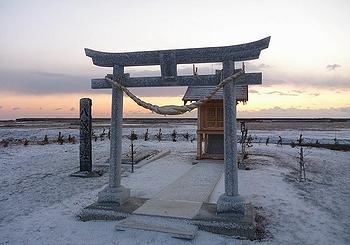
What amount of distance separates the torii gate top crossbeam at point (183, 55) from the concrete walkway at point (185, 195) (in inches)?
149

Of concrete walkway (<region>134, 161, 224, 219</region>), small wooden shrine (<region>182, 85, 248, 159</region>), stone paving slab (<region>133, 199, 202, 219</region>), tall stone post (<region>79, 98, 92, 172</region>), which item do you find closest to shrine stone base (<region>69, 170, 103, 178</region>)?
tall stone post (<region>79, 98, 92, 172</region>)

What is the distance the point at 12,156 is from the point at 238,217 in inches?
697

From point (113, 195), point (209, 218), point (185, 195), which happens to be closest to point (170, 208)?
point (209, 218)

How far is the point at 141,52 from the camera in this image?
8.14m

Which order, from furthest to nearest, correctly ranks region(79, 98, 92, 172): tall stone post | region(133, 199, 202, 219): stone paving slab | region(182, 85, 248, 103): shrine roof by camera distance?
1. region(182, 85, 248, 103): shrine roof
2. region(79, 98, 92, 172): tall stone post
3. region(133, 199, 202, 219): stone paving slab

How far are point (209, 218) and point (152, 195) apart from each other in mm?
3307

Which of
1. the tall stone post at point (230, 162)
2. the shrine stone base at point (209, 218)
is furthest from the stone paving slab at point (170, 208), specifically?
the tall stone post at point (230, 162)

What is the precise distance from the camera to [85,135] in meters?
14.2

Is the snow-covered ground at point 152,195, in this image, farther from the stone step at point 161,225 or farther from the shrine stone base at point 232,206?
the shrine stone base at point 232,206

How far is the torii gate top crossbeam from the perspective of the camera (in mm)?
7285

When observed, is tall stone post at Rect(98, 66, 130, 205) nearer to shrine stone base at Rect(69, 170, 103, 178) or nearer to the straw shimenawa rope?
the straw shimenawa rope

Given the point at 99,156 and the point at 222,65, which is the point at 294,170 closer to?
the point at 222,65

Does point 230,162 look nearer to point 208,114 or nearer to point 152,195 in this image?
point 152,195

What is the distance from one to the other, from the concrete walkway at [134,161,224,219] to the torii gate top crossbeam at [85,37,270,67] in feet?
12.4
